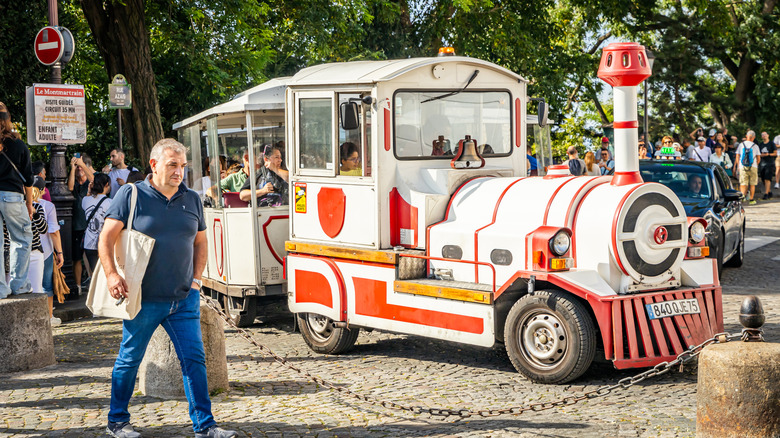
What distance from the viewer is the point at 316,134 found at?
28.5 ft

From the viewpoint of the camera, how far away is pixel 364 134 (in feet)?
27.1

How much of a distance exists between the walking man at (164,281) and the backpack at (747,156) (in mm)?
20360

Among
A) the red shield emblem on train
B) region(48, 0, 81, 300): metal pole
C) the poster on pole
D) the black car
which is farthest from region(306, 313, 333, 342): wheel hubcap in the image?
the black car

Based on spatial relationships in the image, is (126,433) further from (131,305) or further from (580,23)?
(580,23)

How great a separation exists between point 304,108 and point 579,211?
281cm

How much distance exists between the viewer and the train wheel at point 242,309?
32.9ft

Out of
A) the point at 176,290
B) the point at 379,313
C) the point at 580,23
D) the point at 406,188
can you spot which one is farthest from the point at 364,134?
the point at 580,23

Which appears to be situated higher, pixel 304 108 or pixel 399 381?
pixel 304 108

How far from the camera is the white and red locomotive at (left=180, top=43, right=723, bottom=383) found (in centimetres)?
713

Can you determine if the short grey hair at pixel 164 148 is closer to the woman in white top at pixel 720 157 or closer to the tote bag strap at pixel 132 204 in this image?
the tote bag strap at pixel 132 204

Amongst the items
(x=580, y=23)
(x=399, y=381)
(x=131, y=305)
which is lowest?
(x=399, y=381)

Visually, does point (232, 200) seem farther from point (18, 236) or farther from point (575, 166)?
point (575, 166)

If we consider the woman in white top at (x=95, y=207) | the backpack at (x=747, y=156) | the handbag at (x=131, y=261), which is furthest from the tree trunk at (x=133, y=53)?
the backpack at (x=747, y=156)

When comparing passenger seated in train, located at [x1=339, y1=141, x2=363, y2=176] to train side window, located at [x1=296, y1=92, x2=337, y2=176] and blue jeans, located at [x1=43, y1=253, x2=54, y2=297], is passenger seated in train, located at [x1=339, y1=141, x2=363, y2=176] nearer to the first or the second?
train side window, located at [x1=296, y1=92, x2=337, y2=176]
